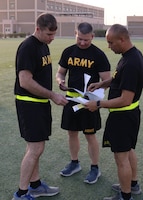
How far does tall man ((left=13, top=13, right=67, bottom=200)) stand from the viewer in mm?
3240

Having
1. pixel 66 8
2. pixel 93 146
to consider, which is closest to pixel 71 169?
pixel 93 146

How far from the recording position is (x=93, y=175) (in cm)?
413

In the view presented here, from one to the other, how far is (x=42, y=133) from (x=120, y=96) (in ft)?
2.92

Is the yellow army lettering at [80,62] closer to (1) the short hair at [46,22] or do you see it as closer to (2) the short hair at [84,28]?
(2) the short hair at [84,28]

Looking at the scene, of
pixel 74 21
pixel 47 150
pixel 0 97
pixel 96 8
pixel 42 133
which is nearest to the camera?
pixel 42 133

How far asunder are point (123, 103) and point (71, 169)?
1529 millimetres

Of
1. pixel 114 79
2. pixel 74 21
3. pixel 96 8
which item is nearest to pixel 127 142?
pixel 114 79

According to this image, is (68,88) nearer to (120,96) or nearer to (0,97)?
(120,96)

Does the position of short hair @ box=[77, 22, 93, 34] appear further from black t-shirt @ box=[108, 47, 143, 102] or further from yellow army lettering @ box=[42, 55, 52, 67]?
black t-shirt @ box=[108, 47, 143, 102]

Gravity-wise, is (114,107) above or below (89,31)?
below

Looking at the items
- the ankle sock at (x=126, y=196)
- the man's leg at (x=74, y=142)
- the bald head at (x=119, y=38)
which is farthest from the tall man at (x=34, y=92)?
the ankle sock at (x=126, y=196)

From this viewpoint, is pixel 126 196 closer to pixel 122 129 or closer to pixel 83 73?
pixel 122 129

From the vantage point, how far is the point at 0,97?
8.69m

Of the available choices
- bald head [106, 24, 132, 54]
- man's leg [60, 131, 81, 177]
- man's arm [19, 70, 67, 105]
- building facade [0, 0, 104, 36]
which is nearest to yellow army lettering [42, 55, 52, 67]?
man's arm [19, 70, 67, 105]
